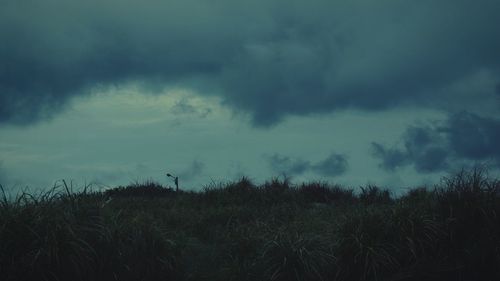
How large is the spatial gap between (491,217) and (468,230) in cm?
44

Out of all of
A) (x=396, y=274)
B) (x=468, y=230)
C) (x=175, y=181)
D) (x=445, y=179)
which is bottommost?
(x=396, y=274)

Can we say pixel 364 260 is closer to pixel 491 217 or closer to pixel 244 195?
A: pixel 491 217

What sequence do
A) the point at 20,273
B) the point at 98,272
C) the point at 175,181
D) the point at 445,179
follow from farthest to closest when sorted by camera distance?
the point at 175,181, the point at 445,179, the point at 98,272, the point at 20,273

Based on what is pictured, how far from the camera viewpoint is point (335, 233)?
10.6m

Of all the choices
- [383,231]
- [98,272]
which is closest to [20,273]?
[98,272]

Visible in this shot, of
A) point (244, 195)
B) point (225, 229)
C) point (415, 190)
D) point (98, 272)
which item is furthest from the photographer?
point (244, 195)

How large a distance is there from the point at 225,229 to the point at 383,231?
15.6 feet

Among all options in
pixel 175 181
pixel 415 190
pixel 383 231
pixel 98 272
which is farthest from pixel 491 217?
pixel 175 181

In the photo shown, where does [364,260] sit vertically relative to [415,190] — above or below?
below

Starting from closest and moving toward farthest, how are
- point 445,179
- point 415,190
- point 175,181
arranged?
point 445,179
point 415,190
point 175,181

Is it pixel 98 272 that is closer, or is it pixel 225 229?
pixel 98 272

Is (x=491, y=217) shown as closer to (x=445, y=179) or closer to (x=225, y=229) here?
(x=445, y=179)

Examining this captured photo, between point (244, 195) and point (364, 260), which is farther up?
point (244, 195)

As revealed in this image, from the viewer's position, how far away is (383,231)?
400 inches
